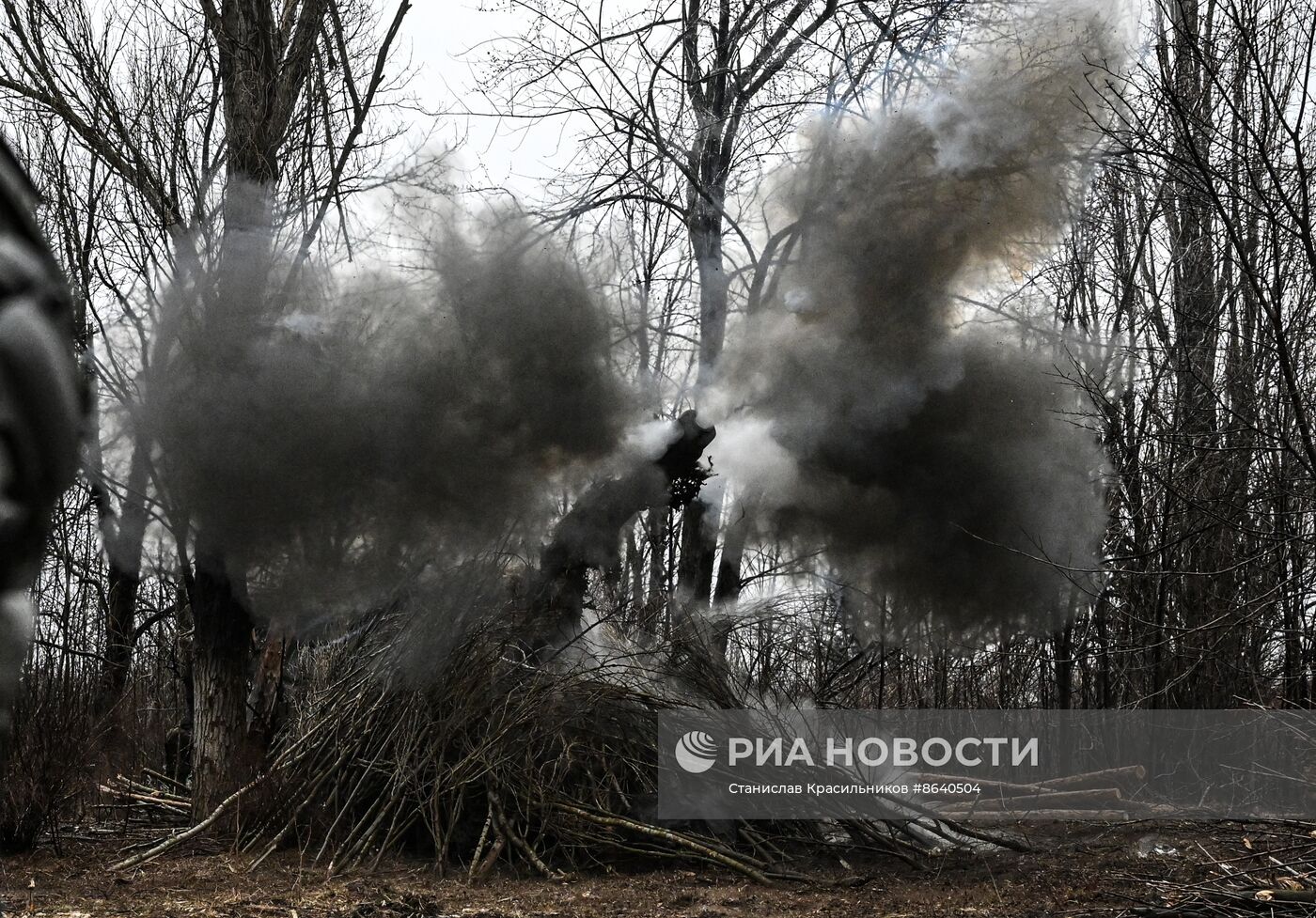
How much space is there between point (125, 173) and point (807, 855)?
9.07 metres

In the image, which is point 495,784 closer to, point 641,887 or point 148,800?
point 641,887

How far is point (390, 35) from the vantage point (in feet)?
42.8

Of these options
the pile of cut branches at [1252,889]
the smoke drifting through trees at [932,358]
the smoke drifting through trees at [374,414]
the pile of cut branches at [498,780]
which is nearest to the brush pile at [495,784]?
the pile of cut branches at [498,780]

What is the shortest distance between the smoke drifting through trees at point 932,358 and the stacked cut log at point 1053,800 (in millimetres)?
2058

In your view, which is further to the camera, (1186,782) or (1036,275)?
(1036,275)

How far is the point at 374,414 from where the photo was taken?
11.5 meters

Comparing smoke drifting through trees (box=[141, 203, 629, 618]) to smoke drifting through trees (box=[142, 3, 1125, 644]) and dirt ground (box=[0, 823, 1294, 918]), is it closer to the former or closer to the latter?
smoke drifting through trees (box=[142, 3, 1125, 644])

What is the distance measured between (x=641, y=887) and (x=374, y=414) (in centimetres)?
515

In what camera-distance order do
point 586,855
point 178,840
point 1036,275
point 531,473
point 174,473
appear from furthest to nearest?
point 1036,275 < point 531,473 < point 174,473 < point 178,840 < point 586,855

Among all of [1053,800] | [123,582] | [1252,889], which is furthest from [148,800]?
[1252,889]

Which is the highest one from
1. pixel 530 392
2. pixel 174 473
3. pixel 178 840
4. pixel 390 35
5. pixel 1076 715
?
pixel 390 35

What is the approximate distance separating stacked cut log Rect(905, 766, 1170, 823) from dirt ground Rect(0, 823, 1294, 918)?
1.44 meters

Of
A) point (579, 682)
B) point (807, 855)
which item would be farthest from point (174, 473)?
point (807, 855)

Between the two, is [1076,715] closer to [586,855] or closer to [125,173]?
[586,855]
